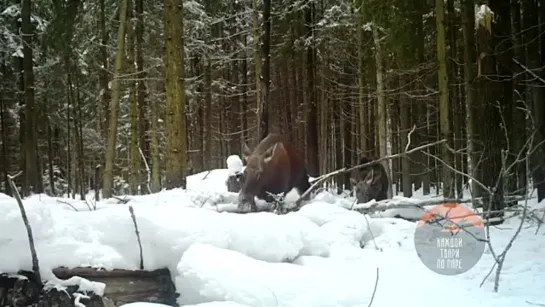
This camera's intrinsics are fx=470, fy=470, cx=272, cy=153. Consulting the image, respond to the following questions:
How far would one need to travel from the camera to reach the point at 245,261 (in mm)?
3719

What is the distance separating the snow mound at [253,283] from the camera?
330 centimetres

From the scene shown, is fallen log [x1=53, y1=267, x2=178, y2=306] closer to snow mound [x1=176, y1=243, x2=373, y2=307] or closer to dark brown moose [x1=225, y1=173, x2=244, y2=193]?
snow mound [x1=176, y1=243, x2=373, y2=307]

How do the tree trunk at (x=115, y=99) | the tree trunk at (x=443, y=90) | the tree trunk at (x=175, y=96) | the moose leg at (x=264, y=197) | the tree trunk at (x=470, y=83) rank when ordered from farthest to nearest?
the tree trunk at (x=115, y=99)
the tree trunk at (x=443, y=90)
the tree trunk at (x=175, y=96)
the moose leg at (x=264, y=197)
the tree trunk at (x=470, y=83)

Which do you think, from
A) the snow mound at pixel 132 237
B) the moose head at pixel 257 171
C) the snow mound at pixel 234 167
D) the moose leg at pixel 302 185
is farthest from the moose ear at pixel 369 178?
the snow mound at pixel 132 237

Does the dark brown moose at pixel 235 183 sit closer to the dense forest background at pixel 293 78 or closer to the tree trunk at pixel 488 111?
the dense forest background at pixel 293 78

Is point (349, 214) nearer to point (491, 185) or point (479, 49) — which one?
point (491, 185)

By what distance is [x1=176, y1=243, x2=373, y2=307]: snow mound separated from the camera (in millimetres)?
3305

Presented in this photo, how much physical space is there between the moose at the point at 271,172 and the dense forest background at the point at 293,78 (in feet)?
5.54

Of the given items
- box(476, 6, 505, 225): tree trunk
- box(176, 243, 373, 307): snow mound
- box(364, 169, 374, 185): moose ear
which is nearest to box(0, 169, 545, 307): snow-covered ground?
box(176, 243, 373, 307): snow mound

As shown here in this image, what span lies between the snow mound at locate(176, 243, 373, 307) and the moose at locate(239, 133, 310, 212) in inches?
163

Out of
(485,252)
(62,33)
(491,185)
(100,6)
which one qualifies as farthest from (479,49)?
(100,6)

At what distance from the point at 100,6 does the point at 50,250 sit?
587 inches

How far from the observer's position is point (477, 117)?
7.75 meters

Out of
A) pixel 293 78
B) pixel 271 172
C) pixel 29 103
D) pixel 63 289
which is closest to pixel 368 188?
pixel 271 172
